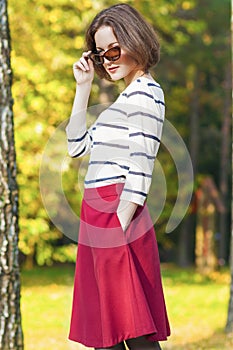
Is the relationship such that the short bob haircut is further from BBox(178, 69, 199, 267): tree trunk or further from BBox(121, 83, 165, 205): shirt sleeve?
BBox(178, 69, 199, 267): tree trunk

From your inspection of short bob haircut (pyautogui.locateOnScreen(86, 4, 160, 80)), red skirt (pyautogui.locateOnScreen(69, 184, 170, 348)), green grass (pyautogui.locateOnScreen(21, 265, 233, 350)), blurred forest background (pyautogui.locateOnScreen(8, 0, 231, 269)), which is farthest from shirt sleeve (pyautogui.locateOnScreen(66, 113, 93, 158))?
blurred forest background (pyautogui.locateOnScreen(8, 0, 231, 269))

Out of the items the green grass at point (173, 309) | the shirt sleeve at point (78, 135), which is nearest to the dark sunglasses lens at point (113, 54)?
the shirt sleeve at point (78, 135)

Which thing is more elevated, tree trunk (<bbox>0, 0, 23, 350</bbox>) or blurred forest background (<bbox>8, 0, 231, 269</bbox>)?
blurred forest background (<bbox>8, 0, 231, 269</bbox>)

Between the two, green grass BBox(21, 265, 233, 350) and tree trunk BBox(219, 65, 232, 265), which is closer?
green grass BBox(21, 265, 233, 350)

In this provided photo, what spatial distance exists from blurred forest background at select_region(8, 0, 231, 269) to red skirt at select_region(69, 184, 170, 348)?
353 inches

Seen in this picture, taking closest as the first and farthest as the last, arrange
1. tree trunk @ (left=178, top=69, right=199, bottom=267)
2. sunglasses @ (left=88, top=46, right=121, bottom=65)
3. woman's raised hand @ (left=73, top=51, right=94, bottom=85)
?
sunglasses @ (left=88, top=46, right=121, bottom=65), woman's raised hand @ (left=73, top=51, right=94, bottom=85), tree trunk @ (left=178, top=69, right=199, bottom=267)

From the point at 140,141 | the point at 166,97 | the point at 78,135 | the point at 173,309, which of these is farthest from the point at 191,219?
the point at 140,141

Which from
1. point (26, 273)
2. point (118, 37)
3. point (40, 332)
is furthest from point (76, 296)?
point (26, 273)

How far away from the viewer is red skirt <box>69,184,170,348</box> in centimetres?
322

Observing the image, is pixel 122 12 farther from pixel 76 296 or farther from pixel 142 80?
pixel 76 296

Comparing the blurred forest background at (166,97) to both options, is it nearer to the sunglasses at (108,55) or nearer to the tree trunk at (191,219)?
the tree trunk at (191,219)

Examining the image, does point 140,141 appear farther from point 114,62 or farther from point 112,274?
point 112,274

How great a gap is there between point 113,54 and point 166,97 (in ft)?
51.9

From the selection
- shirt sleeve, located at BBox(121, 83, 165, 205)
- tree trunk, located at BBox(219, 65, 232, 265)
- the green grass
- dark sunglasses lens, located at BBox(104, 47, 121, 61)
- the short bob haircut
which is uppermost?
tree trunk, located at BBox(219, 65, 232, 265)
